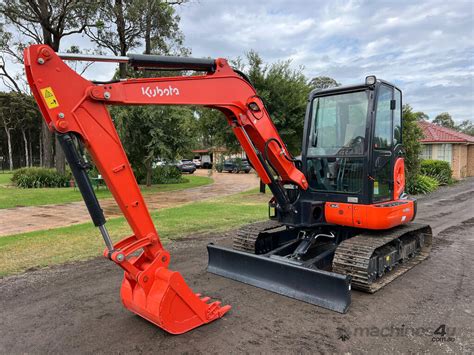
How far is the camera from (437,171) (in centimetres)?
2270

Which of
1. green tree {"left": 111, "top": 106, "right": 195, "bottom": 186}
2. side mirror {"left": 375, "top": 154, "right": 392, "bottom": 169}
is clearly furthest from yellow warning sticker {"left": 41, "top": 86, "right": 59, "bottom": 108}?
green tree {"left": 111, "top": 106, "right": 195, "bottom": 186}

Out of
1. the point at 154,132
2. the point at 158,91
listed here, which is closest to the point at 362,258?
the point at 158,91

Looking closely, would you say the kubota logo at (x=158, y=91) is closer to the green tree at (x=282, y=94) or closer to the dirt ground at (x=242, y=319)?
the dirt ground at (x=242, y=319)

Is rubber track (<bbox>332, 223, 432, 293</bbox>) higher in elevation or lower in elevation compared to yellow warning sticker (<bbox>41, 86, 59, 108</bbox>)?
lower

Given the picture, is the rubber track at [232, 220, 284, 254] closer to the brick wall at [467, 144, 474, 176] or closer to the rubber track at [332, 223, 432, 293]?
the rubber track at [332, 223, 432, 293]

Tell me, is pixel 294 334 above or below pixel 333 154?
below

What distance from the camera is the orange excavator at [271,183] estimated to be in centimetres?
346

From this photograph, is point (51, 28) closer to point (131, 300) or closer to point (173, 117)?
point (173, 117)

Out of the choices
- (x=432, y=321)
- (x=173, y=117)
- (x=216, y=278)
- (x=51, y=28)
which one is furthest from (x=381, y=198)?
(x=51, y=28)

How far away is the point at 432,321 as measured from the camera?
4.17 meters

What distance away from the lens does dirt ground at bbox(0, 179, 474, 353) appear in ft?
12.0

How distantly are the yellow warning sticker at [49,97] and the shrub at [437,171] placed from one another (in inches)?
893

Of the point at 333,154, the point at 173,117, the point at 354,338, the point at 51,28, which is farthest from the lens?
the point at 51,28

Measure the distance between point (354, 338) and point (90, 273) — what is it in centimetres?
406
